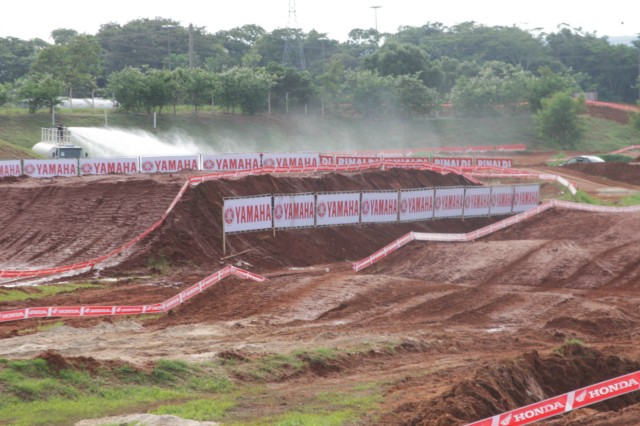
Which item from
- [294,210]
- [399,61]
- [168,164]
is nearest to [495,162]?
[168,164]

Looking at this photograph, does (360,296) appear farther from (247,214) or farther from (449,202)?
(449,202)

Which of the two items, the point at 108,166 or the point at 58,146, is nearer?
the point at 108,166

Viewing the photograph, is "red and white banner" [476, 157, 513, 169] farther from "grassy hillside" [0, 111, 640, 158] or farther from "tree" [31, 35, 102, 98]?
"tree" [31, 35, 102, 98]

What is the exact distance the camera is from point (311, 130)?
103 m

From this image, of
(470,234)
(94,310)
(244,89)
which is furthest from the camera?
(244,89)

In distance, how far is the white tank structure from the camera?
5703 cm

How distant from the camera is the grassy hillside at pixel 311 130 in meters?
82.0

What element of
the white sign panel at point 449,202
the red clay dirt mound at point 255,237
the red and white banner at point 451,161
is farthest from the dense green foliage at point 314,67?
the white sign panel at point 449,202

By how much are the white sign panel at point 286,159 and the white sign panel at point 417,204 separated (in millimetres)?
13173

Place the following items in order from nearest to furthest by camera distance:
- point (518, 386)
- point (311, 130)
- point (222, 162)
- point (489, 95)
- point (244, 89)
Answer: point (518, 386) → point (222, 162) → point (244, 89) → point (311, 130) → point (489, 95)

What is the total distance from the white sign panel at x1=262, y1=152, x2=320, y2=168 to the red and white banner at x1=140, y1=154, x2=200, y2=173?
4.56m

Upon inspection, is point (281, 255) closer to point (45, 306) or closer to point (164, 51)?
point (45, 306)

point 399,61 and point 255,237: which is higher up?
point 399,61

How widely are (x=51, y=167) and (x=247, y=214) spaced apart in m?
17.7
